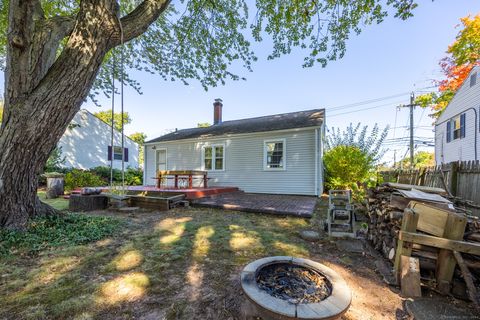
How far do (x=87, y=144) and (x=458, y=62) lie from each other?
26.5m

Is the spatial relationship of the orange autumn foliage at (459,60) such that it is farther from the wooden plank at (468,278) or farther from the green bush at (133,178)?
the green bush at (133,178)

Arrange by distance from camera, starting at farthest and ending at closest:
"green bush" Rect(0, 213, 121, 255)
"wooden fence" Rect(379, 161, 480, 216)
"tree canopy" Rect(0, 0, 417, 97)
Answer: "tree canopy" Rect(0, 0, 417, 97) → "wooden fence" Rect(379, 161, 480, 216) → "green bush" Rect(0, 213, 121, 255)

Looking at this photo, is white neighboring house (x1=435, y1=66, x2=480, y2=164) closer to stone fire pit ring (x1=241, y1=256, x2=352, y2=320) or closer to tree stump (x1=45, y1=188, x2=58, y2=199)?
stone fire pit ring (x1=241, y1=256, x2=352, y2=320)

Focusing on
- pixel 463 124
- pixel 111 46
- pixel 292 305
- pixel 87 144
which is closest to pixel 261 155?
pixel 111 46

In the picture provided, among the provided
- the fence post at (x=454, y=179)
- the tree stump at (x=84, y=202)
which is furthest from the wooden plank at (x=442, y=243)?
the tree stump at (x=84, y=202)

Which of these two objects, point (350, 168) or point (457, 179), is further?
point (350, 168)

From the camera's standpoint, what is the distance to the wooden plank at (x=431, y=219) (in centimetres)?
211

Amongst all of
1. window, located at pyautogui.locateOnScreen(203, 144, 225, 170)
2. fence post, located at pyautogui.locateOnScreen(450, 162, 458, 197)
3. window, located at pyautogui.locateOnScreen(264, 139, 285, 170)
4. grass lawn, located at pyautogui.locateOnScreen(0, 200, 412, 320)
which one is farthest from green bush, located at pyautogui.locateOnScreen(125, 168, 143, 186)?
fence post, located at pyautogui.locateOnScreen(450, 162, 458, 197)

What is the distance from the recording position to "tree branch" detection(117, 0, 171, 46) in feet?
12.6

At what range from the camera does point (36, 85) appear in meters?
3.43

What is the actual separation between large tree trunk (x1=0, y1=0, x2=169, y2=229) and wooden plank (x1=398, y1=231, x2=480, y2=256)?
5120 millimetres

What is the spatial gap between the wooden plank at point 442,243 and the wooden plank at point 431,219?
0.28ft

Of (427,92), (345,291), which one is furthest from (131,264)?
(427,92)

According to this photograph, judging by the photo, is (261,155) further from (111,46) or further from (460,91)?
(460,91)
